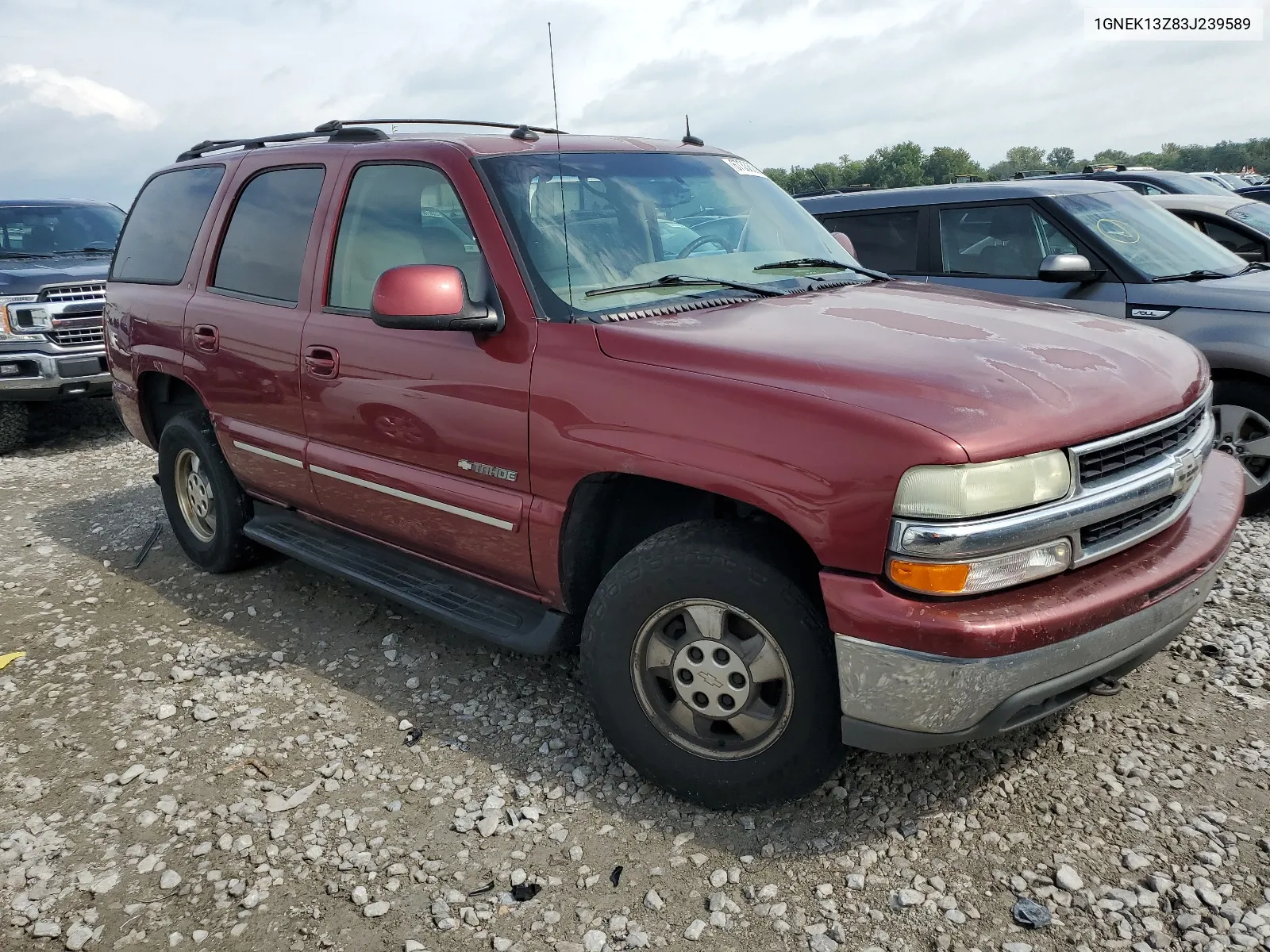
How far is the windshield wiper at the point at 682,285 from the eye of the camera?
3.04 metres

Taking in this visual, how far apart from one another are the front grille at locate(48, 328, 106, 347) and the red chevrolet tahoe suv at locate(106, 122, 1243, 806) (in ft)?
15.1

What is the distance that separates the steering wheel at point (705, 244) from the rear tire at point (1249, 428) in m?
3.03

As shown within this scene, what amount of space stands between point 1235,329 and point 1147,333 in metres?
2.30

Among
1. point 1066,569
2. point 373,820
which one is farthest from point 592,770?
point 1066,569

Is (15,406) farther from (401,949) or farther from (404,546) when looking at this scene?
(401,949)

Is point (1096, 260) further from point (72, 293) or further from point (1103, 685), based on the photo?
point (72, 293)

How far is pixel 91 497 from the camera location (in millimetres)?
6516

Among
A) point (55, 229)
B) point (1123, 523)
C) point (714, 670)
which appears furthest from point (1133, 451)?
point (55, 229)

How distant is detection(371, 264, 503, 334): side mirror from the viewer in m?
2.83

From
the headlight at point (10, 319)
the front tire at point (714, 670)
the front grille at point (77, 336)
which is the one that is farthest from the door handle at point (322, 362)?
the headlight at point (10, 319)

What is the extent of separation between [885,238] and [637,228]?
3493 millimetres

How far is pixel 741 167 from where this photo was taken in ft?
13.3

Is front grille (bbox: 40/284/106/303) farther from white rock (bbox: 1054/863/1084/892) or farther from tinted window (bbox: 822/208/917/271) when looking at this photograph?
white rock (bbox: 1054/863/1084/892)

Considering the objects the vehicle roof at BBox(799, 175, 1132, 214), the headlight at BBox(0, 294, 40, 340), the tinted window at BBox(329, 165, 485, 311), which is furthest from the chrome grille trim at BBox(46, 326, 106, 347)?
the vehicle roof at BBox(799, 175, 1132, 214)
